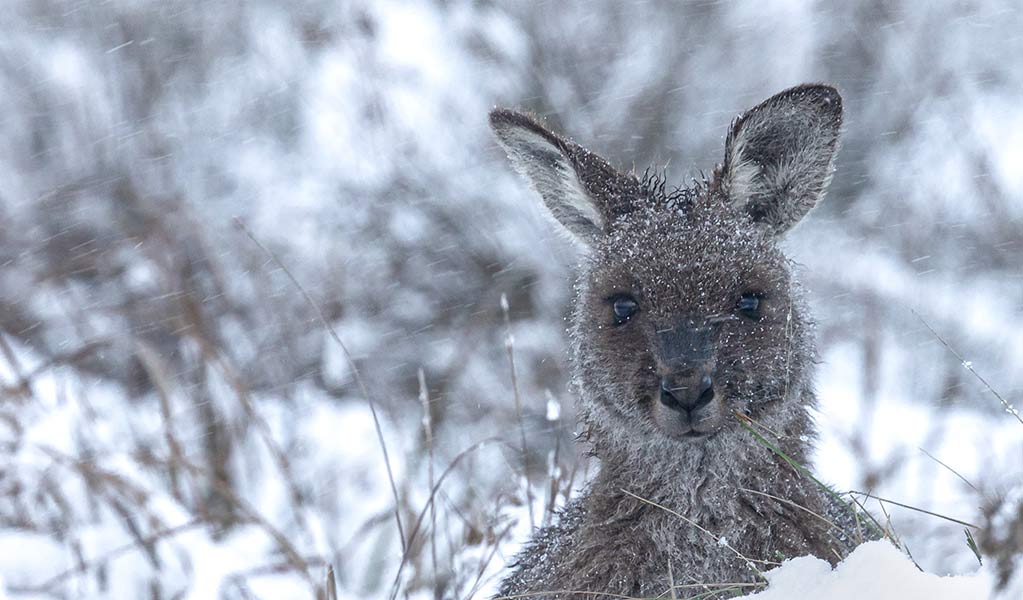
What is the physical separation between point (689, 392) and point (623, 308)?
62 cm

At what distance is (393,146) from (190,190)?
1.98 meters

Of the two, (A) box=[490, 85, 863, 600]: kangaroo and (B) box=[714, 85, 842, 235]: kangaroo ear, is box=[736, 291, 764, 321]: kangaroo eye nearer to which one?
(A) box=[490, 85, 863, 600]: kangaroo

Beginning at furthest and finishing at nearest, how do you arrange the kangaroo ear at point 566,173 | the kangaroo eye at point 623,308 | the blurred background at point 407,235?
the blurred background at point 407,235, the kangaroo ear at point 566,173, the kangaroo eye at point 623,308

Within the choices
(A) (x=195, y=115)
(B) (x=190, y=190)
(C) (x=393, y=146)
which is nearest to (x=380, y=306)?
(C) (x=393, y=146)

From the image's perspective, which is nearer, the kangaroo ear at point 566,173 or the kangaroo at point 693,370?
the kangaroo at point 693,370

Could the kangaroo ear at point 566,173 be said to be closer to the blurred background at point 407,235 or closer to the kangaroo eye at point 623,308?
the kangaroo eye at point 623,308

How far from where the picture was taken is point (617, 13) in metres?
10.6

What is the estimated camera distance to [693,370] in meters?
3.51

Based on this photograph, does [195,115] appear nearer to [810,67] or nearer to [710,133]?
[710,133]

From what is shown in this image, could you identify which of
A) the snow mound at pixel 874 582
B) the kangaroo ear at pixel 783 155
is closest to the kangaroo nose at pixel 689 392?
the snow mound at pixel 874 582

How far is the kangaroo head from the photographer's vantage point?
11.9 feet

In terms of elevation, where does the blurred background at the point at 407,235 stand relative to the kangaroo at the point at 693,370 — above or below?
above

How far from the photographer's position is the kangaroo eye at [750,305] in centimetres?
388

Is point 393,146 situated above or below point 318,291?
above
